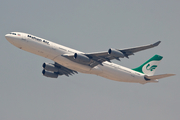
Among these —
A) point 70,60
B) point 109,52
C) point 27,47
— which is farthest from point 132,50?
point 27,47

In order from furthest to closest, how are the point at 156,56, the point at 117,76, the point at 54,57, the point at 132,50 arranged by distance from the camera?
the point at 156,56
the point at 117,76
the point at 54,57
the point at 132,50

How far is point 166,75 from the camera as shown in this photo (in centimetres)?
4731

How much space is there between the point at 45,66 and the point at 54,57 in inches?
263

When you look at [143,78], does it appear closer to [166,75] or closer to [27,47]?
[166,75]

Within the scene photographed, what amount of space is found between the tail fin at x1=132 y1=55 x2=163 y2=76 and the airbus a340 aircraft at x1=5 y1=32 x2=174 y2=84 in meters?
2.62

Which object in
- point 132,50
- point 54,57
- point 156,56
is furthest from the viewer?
point 156,56

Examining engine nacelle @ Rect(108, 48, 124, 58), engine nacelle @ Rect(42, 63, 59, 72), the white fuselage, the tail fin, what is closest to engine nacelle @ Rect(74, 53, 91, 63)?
the white fuselage

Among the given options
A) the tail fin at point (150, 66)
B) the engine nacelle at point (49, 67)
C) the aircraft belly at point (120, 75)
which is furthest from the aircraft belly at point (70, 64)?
the tail fin at point (150, 66)

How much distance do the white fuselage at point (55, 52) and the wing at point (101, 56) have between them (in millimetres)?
977

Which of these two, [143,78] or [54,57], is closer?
[54,57]

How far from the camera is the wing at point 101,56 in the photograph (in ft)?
137

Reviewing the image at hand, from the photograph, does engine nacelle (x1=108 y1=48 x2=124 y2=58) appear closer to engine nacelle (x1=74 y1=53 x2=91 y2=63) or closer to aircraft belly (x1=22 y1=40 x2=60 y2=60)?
engine nacelle (x1=74 y1=53 x2=91 y2=63)

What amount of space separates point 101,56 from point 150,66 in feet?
49.1

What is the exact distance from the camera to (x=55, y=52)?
4488 centimetres
